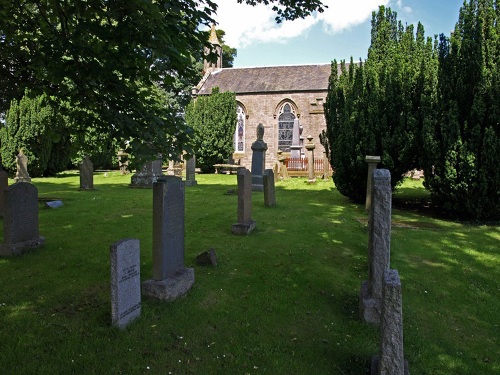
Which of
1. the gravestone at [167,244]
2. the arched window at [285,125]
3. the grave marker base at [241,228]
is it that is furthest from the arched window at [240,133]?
the gravestone at [167,244]

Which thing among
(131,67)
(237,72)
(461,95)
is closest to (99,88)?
(131,67)

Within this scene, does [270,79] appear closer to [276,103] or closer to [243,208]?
[276,103]

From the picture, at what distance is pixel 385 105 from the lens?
1143cm

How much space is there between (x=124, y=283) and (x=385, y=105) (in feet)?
31.5

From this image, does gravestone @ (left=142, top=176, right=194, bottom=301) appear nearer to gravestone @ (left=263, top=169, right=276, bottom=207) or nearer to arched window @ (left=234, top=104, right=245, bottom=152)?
gravestone @ (left=263, top=169, right=276, bottom=207)

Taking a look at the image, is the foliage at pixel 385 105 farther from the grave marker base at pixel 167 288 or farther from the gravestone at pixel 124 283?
the gravestone at pixel 124 283

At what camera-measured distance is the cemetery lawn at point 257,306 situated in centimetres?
371

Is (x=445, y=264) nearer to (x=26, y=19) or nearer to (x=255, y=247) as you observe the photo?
(x=255, y=247)

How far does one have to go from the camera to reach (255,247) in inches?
290

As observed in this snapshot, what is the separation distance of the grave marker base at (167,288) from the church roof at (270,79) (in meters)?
27.6

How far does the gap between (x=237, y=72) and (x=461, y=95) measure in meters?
27.2

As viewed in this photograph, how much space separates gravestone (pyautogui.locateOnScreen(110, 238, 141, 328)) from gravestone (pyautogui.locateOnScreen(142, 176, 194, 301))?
407 millimetres

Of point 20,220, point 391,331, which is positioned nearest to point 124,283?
point 391,331

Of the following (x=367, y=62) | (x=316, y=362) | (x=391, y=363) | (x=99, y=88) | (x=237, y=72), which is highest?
(x=237, y=72)
